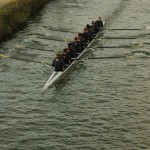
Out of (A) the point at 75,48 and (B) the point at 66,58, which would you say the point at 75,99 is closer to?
(B) the point at 66,58

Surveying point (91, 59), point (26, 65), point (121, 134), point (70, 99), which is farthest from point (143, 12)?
point (121, 134)

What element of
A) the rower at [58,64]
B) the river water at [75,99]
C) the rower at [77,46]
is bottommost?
the river water at [75,99]

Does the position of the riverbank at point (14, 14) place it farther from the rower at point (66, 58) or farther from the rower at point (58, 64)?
the rower at point (58, 64)

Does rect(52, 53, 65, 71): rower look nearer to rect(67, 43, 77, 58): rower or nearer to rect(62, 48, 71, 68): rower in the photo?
rect(62, 48, 71, 68): rower

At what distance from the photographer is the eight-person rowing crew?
106ft

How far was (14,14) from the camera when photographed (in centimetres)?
4572

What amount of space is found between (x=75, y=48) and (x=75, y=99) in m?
8.04

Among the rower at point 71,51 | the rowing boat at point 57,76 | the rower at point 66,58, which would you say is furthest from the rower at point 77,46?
the rower at point 66,58

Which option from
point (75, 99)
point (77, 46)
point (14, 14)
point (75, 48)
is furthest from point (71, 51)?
point (14, 14)

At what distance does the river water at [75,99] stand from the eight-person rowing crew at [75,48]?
1.15 m

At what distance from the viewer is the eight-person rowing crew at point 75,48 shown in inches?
1276

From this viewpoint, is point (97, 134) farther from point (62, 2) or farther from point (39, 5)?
point (62, 2)

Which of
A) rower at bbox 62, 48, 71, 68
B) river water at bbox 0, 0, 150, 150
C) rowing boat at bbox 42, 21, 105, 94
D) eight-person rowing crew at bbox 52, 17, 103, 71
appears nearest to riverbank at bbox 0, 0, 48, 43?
river water at bbox 0, 0, 150, 150

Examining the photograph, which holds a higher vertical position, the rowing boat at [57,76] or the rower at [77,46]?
the rower at [77,46]
